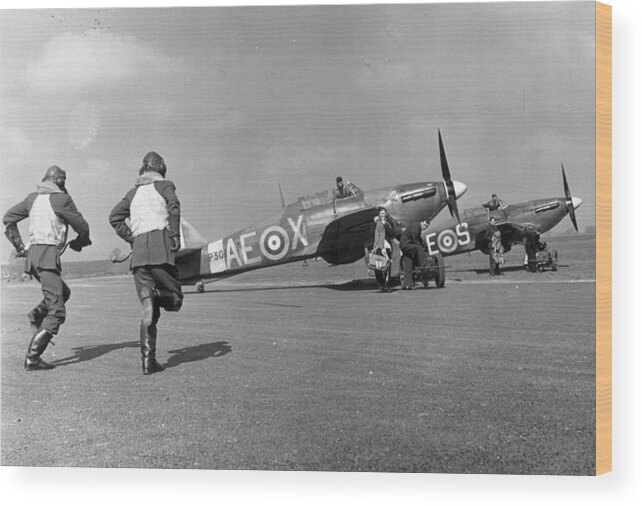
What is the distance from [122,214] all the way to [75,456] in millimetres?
1887

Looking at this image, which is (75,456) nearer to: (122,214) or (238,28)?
(122,214)

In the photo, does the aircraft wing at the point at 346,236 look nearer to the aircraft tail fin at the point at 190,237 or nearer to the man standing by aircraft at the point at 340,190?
the man standing by aircraft at the point at 340,190

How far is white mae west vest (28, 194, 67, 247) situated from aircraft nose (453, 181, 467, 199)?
3618 millimetres

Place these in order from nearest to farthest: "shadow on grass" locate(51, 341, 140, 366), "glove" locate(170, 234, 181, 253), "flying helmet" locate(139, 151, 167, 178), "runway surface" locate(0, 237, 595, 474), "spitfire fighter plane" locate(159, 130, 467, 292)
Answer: "runway surface" locate(0, 237, 595, 474) → "glove" locate(170, 234, 181, 253) → "flying helmet" locate(139, 151, 167, 178) → "shadow on grass" locate(51, 341, 140, 366) → "spitfire fighter plane" locate(159, 130, 467, 292)

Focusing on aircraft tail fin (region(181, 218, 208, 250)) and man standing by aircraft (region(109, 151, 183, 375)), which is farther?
aircraft tail fin (region(181, 218, 208, 250))

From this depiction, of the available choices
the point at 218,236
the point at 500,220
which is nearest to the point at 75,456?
the point at 218,236

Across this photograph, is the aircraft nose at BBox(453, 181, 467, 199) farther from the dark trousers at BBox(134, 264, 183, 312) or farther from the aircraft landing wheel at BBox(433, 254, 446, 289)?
the dark trousers at BBox(134, 264, 183, 312)

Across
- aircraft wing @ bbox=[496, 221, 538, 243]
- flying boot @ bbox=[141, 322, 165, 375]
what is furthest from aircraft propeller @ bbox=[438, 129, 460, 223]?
flying boot @ bbox=[141, 322, 165, 375]

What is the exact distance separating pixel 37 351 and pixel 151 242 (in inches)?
53.8

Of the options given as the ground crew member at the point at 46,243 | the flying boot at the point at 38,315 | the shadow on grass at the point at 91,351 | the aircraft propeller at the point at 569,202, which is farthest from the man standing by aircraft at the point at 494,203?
the flying boot at the point at 38,315

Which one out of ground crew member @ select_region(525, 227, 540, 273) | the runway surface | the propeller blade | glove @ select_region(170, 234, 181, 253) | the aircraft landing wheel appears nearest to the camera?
the runway surface

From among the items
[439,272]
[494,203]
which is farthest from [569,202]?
[439,272]

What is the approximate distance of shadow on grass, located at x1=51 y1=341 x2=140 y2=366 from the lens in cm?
494

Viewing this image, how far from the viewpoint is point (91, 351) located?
16.7ft
